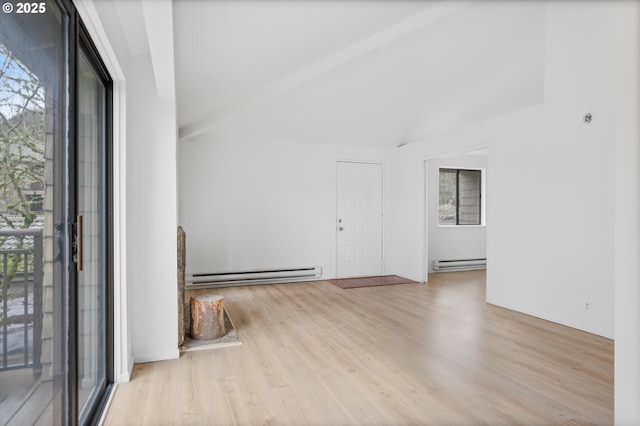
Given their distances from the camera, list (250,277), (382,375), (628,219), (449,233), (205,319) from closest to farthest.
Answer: (628,219) → (382,375) → (205,319) → (250,277) → (449,233)

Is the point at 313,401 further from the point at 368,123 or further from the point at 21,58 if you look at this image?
the point at 368,123

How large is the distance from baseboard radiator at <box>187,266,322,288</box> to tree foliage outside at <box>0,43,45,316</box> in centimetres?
432

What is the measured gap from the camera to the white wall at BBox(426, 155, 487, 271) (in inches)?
269

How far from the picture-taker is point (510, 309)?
167 inches

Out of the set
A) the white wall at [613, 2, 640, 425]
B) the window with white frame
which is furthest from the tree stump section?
the window with white frame

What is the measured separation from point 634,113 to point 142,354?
3.18 m

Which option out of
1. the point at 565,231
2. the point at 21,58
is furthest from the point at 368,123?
the point at 21,58

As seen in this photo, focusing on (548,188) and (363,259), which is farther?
(363,259)

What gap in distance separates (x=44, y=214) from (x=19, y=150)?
0.28 metres

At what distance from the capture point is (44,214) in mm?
1302

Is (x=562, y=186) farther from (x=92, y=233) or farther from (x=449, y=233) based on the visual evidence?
(x=92, y=233)

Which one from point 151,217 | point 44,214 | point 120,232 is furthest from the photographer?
point 151,217

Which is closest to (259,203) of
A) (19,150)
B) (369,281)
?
(369,281)

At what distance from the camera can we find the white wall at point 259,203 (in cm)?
542
